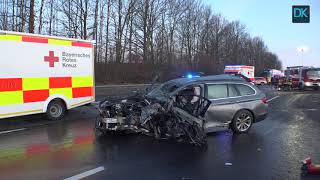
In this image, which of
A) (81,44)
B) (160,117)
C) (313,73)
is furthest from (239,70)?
(160,117)

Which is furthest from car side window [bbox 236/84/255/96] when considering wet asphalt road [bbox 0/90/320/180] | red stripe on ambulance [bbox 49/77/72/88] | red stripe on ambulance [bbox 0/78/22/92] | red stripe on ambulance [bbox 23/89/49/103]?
red stripe on ambulance [bbox 0/78/22/92]

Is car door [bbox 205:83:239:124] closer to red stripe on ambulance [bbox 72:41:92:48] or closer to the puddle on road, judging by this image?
the puddle on road

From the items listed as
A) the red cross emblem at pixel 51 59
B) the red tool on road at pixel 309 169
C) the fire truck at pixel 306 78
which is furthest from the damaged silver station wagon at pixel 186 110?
the fire truck at pixel 306 78

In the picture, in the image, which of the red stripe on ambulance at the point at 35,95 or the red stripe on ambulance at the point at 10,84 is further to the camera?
the red stripe on ambulance at the point at 35,95

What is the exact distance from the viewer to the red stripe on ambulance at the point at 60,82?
14277 millimetres

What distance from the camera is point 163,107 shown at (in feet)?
32.8

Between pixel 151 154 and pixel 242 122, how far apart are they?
3.70 meters

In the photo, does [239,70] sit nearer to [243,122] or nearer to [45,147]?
[243,122]

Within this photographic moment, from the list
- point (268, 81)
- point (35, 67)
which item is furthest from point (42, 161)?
point (268, 81)

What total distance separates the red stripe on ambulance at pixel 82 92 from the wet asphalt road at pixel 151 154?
7.80ft
